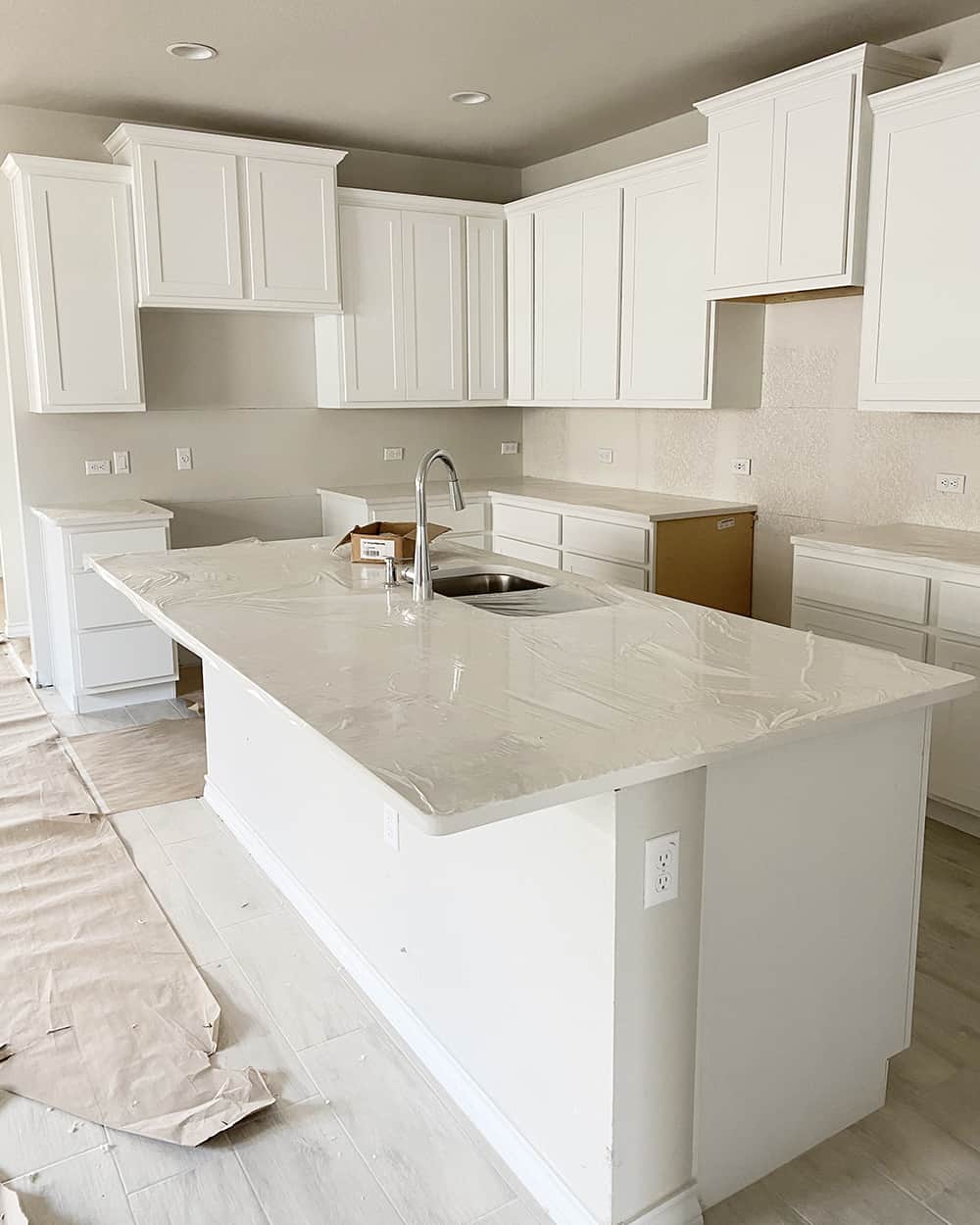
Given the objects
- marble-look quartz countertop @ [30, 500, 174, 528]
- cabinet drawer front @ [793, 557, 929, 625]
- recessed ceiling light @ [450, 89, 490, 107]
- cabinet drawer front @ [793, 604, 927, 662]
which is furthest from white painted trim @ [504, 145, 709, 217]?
marble-look quartz countertop @ [30, 500, 174, 528]

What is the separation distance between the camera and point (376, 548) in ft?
10.9

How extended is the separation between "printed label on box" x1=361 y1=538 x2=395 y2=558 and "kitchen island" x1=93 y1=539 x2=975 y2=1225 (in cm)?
84

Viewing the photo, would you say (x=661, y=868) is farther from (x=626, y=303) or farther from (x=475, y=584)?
(x=626, y=303)

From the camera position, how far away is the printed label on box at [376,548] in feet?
10.7

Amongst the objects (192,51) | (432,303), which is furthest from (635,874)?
(432,303)

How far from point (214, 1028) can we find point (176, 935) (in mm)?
490

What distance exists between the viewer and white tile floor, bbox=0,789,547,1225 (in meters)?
1.89

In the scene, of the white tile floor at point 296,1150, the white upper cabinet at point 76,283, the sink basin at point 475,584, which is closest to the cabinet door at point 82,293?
the white upper cabinet at point 76,283

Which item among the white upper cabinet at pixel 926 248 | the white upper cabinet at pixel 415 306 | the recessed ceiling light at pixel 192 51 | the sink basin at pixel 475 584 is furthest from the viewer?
the white upper cabinet at pixel 415 306

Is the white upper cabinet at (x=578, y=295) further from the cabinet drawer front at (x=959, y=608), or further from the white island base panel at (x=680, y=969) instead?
the white island base panel at (x=680, y=969)

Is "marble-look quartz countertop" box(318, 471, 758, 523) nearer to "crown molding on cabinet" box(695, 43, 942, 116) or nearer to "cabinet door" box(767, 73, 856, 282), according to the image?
"cabinet door" box(767, 73, 856, 282)

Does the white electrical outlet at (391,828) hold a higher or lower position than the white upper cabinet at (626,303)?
lower

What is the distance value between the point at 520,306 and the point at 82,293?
222cm

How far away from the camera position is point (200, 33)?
12.4 feet
